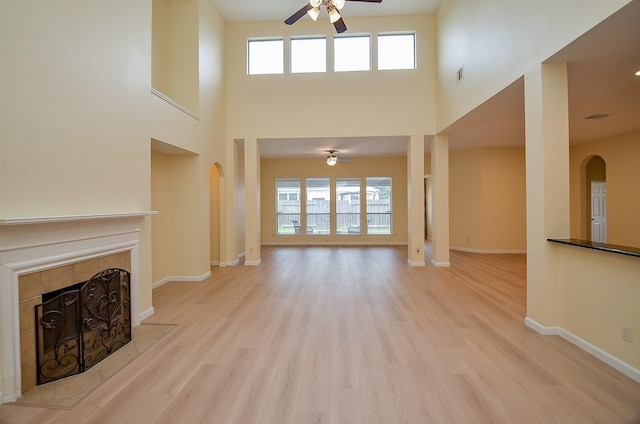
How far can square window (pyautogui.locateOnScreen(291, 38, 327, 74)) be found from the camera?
678 cm

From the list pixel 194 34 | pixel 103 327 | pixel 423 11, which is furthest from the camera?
pixel 423 11

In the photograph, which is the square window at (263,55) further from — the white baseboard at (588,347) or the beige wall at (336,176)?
the white baseboard at (588,347)

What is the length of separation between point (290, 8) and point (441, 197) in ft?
16.9

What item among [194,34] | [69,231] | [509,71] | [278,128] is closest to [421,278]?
[509,71]

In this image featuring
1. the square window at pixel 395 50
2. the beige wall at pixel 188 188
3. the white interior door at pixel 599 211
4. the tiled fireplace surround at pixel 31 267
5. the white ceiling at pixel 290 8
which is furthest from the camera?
the white interior door at pixel 599 211

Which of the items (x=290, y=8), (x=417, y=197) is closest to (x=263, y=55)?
(x=290, y=8)

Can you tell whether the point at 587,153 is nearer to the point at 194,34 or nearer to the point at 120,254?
the point at 194,34

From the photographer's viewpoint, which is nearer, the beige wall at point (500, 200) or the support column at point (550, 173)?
the support column at point (550, 173)

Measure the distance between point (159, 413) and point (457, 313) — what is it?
3.23 metres

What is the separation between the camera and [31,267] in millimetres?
2188

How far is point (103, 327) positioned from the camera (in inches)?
109

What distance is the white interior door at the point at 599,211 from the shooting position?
23.4 ft

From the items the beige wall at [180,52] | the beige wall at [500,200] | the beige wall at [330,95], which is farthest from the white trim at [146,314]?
the beige wall at [500,200]

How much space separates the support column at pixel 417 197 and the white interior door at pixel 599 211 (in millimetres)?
4609
